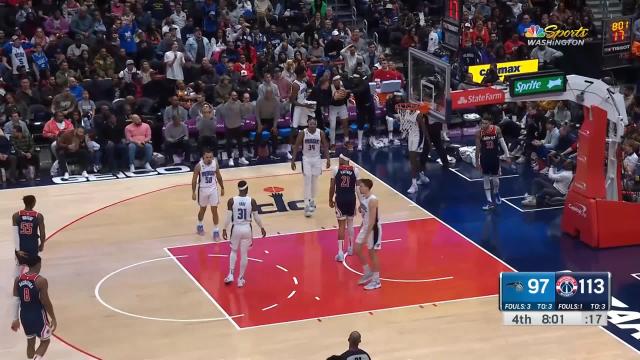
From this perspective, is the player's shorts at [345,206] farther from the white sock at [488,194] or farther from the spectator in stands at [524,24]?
the spectator in stands at [524,24]

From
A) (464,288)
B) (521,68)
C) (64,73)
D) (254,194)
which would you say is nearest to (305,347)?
(464,288)

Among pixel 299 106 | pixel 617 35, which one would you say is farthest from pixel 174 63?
pixel 617 35

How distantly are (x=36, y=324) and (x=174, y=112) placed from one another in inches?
445

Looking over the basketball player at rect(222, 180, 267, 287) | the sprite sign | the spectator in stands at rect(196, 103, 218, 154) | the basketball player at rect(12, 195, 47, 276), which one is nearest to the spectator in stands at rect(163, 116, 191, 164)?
the spectator in stands at rect(196, 103, 218, 154)

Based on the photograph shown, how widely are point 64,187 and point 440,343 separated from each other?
35.2 feet

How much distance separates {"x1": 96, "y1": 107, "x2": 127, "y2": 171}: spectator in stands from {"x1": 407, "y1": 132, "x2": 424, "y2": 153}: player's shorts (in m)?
6.48

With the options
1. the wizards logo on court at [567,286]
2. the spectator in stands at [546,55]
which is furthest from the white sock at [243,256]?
the spectator in stands at [546,55]

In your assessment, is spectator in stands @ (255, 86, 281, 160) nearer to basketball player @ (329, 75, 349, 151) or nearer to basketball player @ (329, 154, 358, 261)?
basketball player @ (329, 75, 349, 151)

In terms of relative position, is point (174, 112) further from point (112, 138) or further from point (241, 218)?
point (241, 218)

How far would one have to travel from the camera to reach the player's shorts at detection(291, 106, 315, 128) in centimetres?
2652

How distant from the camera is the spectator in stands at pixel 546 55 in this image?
106 ft

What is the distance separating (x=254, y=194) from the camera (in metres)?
24.7

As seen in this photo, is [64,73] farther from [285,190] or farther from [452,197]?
[452,197]

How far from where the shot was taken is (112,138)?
26.2 meters
